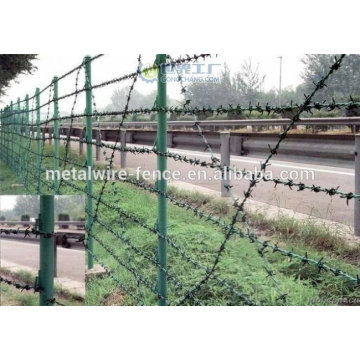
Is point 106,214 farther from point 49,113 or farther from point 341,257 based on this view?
point 49,113

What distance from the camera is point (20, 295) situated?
2.41m

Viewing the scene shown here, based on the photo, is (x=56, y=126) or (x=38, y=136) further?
(x=38, y=136)

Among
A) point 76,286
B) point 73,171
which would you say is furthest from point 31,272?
point 73,171

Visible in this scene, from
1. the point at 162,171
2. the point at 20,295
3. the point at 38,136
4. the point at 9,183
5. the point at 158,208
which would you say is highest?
the point at 38,136

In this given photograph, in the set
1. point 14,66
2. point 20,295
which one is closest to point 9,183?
point 14,66

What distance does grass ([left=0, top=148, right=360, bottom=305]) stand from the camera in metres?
2.52

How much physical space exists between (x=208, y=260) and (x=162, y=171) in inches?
30.0

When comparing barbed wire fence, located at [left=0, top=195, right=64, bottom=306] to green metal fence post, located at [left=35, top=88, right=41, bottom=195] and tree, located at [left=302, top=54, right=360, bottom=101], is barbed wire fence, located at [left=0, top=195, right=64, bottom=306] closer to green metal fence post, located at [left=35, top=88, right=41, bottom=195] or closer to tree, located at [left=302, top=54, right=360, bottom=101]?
tree, located at [left=302, top=54, right=360, bottom=101]

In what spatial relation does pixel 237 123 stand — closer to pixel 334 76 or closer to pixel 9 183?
pixel 334 76

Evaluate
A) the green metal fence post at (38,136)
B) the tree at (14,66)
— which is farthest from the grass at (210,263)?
the green metal fence post at (38,136)

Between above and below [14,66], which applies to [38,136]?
below

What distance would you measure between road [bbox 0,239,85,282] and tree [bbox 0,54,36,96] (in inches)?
51.9

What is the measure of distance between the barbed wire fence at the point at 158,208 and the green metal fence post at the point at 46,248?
470mm

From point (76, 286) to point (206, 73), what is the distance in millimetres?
1135
